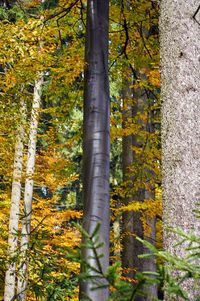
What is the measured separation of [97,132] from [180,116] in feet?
4.26

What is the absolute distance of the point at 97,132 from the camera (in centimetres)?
439

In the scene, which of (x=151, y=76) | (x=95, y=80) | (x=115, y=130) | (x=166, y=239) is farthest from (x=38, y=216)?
(x=166, y=239)

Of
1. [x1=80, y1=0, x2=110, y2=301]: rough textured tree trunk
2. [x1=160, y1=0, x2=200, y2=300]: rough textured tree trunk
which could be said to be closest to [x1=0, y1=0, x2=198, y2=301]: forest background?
[x1=80, y1=0, x2=110, y2=301]: rough textured tree trunk

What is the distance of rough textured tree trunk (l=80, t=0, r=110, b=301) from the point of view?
4070mm

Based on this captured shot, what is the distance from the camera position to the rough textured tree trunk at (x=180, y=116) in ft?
10.00

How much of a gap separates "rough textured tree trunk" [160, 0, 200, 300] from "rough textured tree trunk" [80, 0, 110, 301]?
41.4 inches

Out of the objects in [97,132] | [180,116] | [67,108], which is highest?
[67,108]

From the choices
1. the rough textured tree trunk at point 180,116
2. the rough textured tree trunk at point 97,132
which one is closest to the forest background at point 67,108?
the rough textured tree trunk at point 97,132

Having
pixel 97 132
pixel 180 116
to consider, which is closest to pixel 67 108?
pixel 97 132

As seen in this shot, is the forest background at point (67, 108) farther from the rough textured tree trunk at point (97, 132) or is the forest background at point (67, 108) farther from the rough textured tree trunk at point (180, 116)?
the rough textured tree trunk at point (180, 116)

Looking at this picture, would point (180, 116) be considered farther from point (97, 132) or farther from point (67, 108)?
point (67, 108)

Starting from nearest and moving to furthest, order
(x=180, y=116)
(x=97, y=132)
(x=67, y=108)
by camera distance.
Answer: (x=180, y=116)
(x=97, y=132)
(x=67, y=108)

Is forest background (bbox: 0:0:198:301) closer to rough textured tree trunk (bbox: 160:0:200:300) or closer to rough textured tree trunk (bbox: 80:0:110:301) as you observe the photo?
rough textured tree trunk (bbox: 80:0:110:301)

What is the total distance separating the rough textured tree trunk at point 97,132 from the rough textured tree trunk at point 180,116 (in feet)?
3.45
